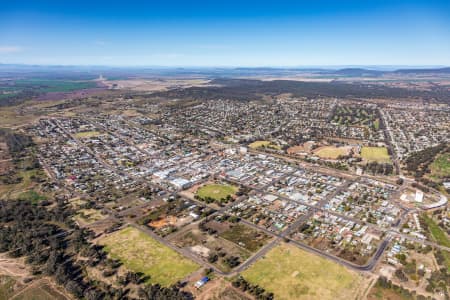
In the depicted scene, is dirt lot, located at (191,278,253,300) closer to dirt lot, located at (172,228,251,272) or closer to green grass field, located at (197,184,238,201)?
dirt lot, located at (172,228,251,272)

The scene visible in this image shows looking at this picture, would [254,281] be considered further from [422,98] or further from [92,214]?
[422,98]

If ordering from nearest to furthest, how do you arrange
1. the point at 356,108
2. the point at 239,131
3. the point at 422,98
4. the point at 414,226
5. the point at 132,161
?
the point at 414,226
the point at 132,161
the point at 239,131
the point at 356,108
the point at 422,98

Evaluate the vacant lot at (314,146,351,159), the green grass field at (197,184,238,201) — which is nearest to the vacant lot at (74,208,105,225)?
the green grass field at (197,184,238,201)

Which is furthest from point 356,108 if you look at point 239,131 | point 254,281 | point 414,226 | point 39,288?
point 39,288

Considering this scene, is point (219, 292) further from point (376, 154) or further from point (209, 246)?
point (376, 154)

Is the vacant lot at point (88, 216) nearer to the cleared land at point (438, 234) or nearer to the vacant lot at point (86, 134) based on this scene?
the cleared land at point (438, 234)
